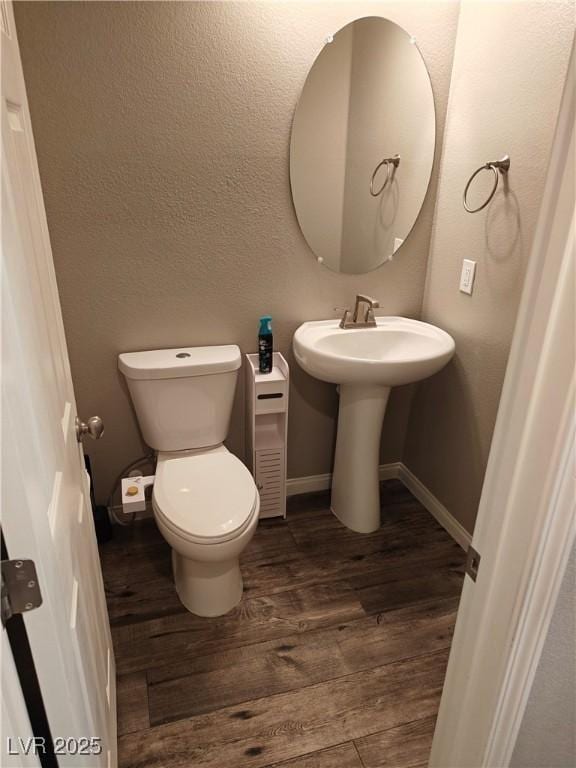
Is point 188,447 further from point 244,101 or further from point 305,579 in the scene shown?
point 244,101

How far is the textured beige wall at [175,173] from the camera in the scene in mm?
1655

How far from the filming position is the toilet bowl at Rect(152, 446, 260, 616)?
5.31 feet

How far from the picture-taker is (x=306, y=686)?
62.7 inches

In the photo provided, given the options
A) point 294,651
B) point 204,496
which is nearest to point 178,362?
point 204,496

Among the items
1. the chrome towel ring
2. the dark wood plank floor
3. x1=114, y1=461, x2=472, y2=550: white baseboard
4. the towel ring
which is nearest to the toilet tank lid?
x1=114, y1=461, x2=472, y2=550: white baseboard

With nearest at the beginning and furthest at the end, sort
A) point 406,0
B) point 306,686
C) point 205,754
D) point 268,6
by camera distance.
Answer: point 205,754, point 306,686, point 268,6, point 406,0

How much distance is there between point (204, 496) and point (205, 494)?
11 mm

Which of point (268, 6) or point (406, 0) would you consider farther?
point (406, 0)

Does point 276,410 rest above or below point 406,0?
below

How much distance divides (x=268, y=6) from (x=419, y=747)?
2.29 metres

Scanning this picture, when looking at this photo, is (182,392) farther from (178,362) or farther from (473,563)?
(473,563)

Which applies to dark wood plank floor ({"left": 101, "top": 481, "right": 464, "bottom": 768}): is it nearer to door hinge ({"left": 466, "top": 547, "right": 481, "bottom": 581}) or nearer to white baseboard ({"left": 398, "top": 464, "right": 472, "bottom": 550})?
white baseboard ({"left": 398, "top": 464, "right": 472, "bottom": 550})

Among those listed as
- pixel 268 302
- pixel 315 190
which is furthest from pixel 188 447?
pixel 315 190

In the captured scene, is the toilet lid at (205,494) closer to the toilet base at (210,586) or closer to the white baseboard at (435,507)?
the toilet base at (210,586)
